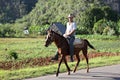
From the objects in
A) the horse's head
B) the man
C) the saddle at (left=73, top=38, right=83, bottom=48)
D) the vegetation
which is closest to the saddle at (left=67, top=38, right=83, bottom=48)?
the saddle at (left=73, top=38, right=83, bottom=48)

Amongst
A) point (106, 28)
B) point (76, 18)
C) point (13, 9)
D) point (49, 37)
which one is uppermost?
point (49, 37)

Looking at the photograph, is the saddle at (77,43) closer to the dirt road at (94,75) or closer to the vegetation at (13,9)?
the dirt road at (94,75)

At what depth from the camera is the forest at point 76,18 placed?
199ft

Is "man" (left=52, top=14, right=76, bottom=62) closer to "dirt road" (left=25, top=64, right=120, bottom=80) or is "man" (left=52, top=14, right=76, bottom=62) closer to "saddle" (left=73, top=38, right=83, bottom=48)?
"saddle" (left=73, top=38, right=83, bottom=48)

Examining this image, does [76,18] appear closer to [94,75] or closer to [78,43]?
[78,43]

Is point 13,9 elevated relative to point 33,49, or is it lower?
lower

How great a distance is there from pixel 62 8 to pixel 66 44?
69.1 metres

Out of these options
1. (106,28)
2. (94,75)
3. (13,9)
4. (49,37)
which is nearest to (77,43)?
(94,75)

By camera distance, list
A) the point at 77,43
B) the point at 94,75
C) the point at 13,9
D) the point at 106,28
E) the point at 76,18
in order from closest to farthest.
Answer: the point at 94,75, the point at 77,43, the point at 106,28, the point at 76,18, the point at 13,9

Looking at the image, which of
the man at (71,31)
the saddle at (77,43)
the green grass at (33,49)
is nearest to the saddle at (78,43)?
the saddle at (77,43)

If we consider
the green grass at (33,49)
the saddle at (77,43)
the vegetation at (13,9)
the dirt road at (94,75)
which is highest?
the saddle at (77,43)

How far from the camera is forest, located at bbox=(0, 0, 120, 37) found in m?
60.6

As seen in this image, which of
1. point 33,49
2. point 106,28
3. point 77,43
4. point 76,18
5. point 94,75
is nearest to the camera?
point 94,75

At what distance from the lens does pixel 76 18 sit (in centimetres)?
7069
